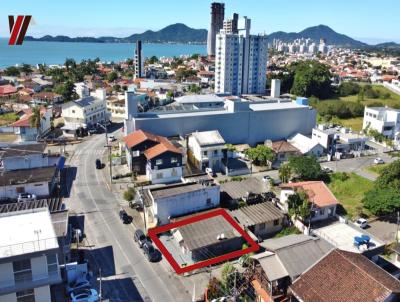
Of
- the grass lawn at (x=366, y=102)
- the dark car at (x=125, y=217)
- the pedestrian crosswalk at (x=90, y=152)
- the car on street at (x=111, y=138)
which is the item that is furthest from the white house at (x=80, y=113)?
the grass lawn at (x=366, y=102)

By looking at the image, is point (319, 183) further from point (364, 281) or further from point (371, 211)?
point (364, 281)

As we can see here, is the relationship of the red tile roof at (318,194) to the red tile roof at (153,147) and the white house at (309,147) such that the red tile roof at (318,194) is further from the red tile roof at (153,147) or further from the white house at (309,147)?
the white house at (309,147)

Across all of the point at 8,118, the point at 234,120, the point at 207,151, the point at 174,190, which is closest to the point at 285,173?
the point at 207,151

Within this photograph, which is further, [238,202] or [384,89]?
[384,89]

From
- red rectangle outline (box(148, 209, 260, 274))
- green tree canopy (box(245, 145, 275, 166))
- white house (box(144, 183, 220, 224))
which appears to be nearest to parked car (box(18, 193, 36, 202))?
white house (box(144, 183, 220, 224))

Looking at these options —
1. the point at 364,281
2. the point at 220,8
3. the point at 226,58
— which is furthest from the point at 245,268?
the point at 220,8
